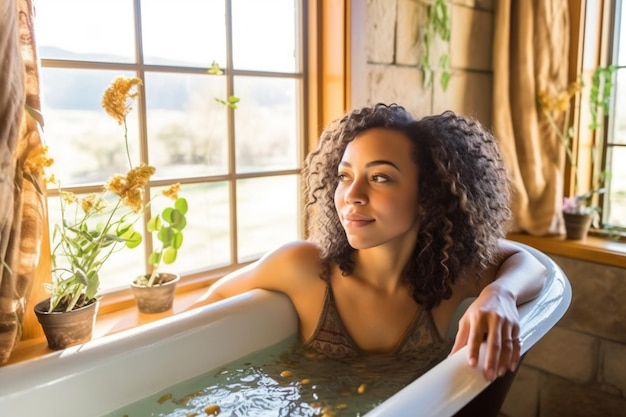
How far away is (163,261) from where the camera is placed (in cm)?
163

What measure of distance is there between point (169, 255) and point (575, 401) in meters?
1.63

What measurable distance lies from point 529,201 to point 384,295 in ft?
3.70

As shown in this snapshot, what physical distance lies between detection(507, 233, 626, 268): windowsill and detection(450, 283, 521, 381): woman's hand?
1.10 metres

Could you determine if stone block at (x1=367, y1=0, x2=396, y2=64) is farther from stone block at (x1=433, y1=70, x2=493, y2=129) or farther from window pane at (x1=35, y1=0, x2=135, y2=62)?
window pane at (x1=35, y1=0, x2=135, y2=62)

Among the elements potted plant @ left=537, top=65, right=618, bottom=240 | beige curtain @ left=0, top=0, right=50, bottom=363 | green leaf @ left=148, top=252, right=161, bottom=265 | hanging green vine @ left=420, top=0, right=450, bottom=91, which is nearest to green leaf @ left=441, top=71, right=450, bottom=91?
hanging green vine @ left=420, top=0, right=450, bottom=91

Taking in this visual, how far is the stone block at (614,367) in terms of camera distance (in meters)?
2.11

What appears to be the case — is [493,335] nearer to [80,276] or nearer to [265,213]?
[80,276]

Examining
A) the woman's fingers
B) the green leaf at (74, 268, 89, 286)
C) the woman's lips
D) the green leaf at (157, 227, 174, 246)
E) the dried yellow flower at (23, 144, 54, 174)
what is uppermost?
the dried yellow flower at (23, 144, 54, 174)

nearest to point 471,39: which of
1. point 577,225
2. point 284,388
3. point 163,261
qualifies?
point 577,225

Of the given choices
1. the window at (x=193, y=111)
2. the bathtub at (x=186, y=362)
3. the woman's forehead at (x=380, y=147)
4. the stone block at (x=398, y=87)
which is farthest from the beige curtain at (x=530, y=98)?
the woman's forehead at (x=380, y=147)

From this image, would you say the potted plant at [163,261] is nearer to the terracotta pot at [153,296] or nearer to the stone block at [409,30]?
the terracotta pot at [153,296]

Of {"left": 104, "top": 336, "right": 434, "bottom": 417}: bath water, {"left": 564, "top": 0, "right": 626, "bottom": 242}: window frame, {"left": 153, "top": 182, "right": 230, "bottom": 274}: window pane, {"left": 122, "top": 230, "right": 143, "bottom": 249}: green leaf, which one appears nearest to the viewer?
{"left": 104, "top": 336, "right": 434, "bottom": 417}: bath water

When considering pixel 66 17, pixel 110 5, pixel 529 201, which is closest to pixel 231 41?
pixel 110 5

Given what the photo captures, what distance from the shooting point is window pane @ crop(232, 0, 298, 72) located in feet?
6.24
